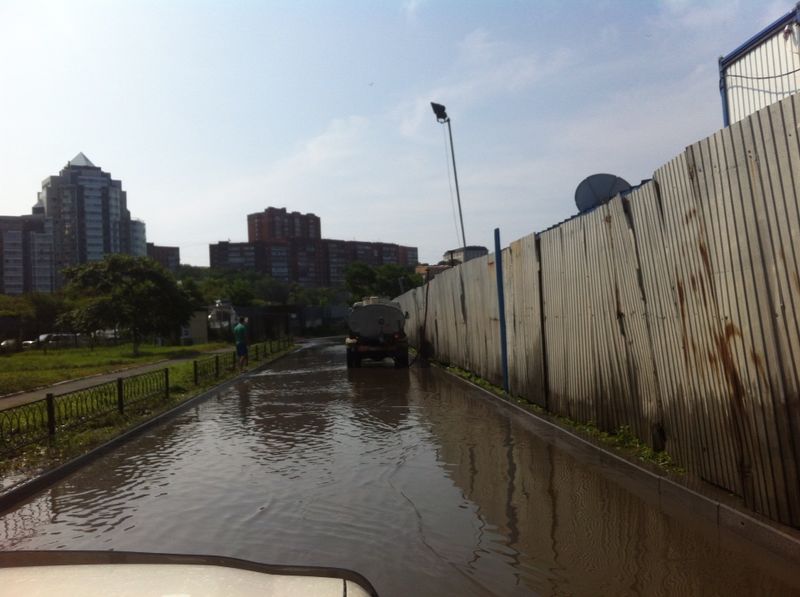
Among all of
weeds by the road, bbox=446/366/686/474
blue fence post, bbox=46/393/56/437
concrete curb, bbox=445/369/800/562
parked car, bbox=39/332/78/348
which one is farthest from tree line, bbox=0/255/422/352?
concrete curb, bbox=445/369/800/562

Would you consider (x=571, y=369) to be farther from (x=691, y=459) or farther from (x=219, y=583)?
(x=219, y=583)

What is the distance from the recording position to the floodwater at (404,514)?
14.5ft

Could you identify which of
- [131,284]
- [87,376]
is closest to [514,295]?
[87,376]

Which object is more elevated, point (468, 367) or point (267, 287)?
point (267, 287)

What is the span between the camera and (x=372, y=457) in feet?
27.4

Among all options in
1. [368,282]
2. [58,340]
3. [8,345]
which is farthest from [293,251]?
[8,345]

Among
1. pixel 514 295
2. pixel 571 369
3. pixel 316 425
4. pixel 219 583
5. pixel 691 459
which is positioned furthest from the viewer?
pixel 514 295

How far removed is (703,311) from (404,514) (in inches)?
119

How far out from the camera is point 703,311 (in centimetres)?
561

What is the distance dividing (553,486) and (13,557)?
5.04 m

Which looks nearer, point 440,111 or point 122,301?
point 440,111

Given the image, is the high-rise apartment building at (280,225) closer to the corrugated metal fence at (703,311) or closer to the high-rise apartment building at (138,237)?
the high-rise apartment building at (138,237)

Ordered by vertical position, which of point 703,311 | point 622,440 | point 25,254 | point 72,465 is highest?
point 25,254

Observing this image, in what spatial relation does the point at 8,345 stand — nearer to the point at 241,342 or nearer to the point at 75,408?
the point at 241,342
